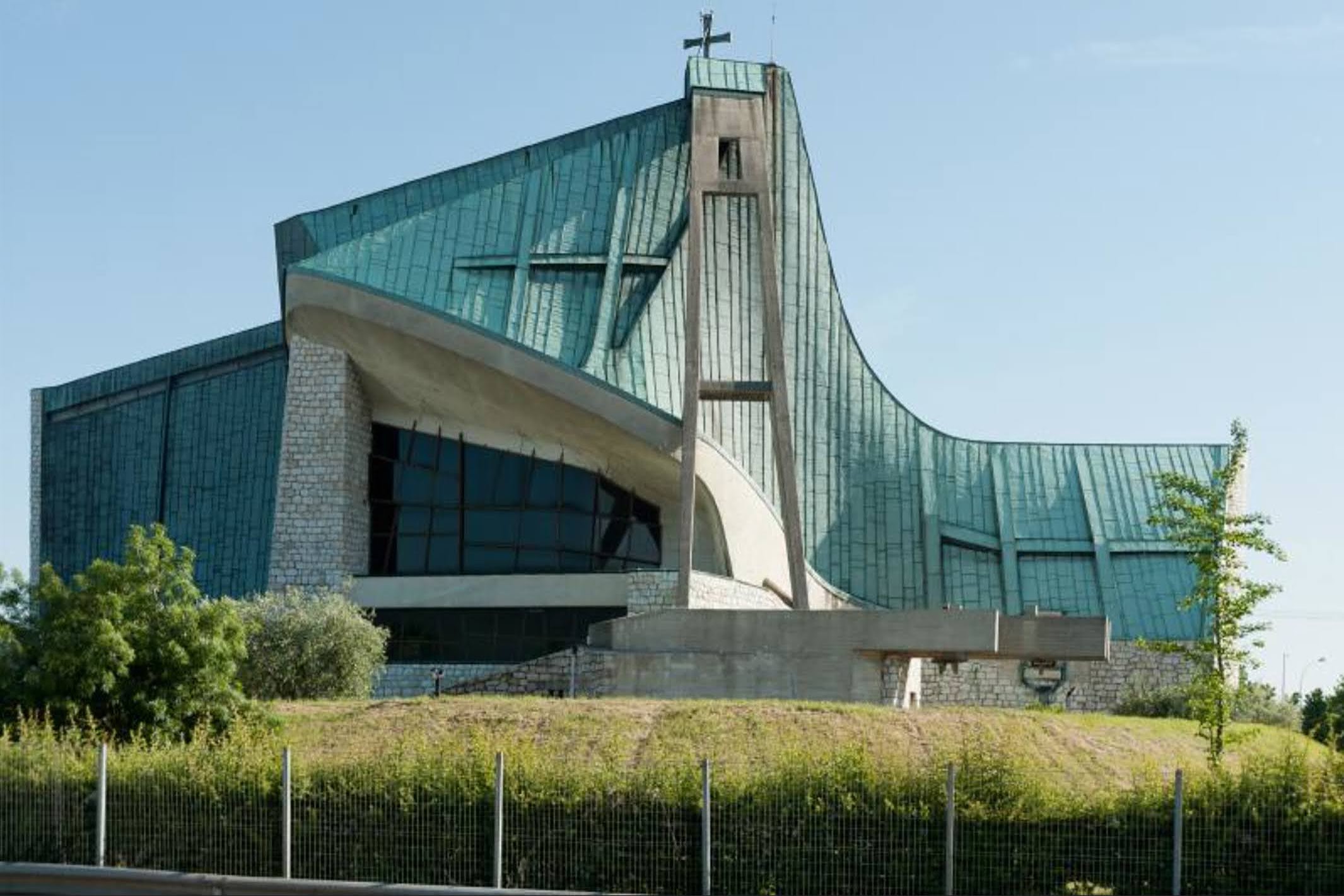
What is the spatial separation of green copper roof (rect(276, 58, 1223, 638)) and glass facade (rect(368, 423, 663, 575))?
3.20 metres

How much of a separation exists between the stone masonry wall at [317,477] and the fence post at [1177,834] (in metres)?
29.2

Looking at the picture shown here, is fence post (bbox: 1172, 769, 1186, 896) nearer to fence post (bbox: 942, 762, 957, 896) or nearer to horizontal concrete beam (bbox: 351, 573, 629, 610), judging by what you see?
fence post (bbox: 942, 762, 957, 896)

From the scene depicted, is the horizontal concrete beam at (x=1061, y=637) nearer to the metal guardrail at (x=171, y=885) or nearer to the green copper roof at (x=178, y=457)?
the metal guardrail at (x=171, y=885)

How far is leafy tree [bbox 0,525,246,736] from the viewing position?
26.5 meters

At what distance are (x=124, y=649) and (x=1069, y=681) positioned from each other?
92.9ft

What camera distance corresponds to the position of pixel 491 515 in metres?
47.3

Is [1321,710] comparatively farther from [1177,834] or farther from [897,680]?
[1177,834]

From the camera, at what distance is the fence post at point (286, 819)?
21500mm

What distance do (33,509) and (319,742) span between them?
29231 mm

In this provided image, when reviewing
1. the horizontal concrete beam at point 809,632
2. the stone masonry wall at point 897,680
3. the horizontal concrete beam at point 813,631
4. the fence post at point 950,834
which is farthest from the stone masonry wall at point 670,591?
the fence post at point 950,834

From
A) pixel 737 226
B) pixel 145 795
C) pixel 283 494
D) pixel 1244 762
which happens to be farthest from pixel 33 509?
pixel 1244 762

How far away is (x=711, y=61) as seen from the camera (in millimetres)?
49781

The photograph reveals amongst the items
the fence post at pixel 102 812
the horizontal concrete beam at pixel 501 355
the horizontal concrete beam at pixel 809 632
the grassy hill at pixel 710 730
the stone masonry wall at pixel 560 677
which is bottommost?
the fence post at pixel 102 812

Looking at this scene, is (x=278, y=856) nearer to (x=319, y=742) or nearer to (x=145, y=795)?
(x=145, y=795)
